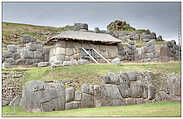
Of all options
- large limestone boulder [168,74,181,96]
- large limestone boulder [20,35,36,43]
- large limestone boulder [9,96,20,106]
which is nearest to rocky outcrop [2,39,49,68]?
large limestone boulder [20,35,36,43]

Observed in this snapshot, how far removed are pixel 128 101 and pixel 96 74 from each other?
1.90 meters

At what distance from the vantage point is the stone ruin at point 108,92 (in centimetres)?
811

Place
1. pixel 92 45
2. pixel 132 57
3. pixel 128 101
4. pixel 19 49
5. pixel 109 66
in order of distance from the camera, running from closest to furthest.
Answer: pixel 128 101 → pixel 109 66 → pixel 92 45 → pixel 19 49 → pixel 132 57

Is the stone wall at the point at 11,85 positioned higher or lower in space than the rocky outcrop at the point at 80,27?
lower

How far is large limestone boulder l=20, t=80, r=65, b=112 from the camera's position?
26.0ft

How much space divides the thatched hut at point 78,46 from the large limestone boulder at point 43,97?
5929 millimetres

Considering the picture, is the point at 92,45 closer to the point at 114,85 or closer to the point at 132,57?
the point at 132,57

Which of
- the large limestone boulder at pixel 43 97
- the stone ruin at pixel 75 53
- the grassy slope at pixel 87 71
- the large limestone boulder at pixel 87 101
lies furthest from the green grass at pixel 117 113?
the stone ruin at pixel 75 53

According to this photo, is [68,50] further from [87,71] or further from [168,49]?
[168,49]

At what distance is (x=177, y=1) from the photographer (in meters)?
9.37

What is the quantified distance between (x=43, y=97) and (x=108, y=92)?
2.78 m

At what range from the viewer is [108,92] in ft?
29.2

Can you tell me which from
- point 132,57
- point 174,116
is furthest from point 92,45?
point 174,116

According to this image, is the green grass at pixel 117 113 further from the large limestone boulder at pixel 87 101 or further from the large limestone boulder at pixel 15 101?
the large limestone boulder at pixel 15 101
